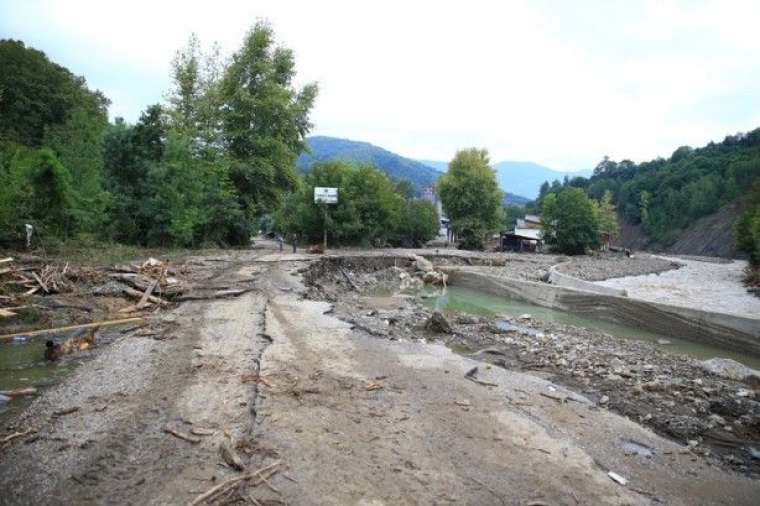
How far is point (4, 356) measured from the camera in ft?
26.5

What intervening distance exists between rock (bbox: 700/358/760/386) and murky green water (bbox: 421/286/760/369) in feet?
10.6

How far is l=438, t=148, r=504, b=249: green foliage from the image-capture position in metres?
53.8

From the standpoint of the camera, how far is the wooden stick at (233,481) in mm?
3887

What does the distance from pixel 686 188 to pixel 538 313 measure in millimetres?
100174

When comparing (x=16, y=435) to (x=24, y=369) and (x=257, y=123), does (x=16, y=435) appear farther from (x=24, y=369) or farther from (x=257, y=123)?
(x=257, y=123)

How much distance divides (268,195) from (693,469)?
30097 millimetres

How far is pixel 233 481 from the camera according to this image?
13.6 feet

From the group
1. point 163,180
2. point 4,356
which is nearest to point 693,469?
point 4,356

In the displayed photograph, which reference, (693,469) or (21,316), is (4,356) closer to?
(21,316)

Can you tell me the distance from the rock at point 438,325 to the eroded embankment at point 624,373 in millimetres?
149

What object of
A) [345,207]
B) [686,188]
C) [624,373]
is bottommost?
[624,373]

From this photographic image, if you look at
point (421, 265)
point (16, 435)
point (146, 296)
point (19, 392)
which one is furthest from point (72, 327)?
point (421, 265)

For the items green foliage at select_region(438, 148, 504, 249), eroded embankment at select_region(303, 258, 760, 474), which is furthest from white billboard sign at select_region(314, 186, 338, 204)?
green foliage at select_region(438, 148, 504, 249)

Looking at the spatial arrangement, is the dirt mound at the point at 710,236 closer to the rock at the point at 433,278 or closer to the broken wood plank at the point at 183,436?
the rock at the point at 433,278
